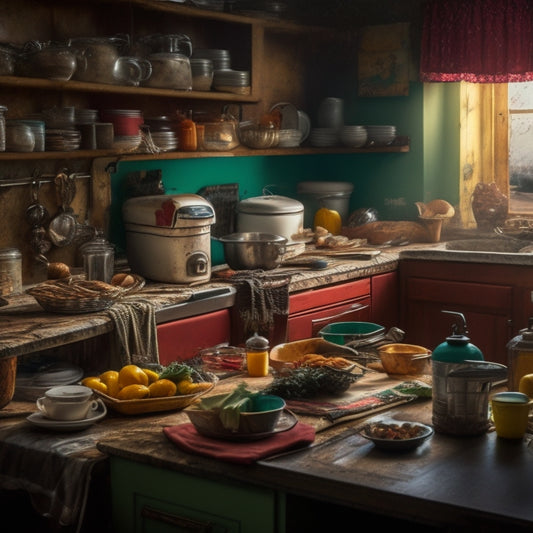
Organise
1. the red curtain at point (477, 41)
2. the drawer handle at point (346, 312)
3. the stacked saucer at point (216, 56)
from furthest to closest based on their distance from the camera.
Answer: the red curtain at point (477, 41) → the stacked saucer at point (216, 56) → the drawer handle at point (346, 312)

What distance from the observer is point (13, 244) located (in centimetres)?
421

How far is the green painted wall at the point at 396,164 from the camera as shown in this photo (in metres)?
5.82

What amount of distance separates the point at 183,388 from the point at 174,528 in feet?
1.69

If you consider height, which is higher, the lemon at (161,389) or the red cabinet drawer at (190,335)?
the lemon at (161,389)

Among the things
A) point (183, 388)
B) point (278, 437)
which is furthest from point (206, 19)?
point (278, 437)

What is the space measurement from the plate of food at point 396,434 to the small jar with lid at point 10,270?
1.99 m

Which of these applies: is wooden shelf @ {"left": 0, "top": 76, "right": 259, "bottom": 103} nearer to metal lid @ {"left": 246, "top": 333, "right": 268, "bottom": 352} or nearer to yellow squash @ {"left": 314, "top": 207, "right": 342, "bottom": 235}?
yellow squash @ {"left": 314, "top": 207, "right": 342, "bottom": 235}

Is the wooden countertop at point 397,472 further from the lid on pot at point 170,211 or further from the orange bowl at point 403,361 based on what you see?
the lid on pot at point 170,211

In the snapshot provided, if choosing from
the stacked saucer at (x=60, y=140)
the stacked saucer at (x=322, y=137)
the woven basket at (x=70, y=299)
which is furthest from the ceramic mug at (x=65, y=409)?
the stacked saucer at (x=322, y=137)

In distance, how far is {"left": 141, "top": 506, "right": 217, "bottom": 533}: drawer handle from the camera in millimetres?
2223

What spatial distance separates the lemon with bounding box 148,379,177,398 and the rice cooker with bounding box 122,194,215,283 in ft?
5.25

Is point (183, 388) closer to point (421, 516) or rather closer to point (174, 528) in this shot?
point (174, 528)

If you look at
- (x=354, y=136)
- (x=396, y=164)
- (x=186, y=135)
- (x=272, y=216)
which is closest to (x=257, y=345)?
(x=186, y=135)

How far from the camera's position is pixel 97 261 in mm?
4117
